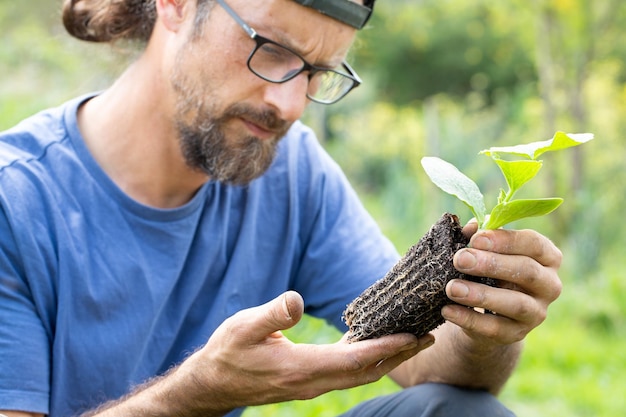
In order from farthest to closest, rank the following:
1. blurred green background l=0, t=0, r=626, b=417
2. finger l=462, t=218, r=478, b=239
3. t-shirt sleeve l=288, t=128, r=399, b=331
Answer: blurred green background l=0, t=0, r=626, b=417
t-shirt sleeve l=288, t=128, r=399, b=331
finger l=462, t=218, r=478, b=239

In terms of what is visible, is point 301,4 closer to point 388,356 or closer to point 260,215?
point 260,215

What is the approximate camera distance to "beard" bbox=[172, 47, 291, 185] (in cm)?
221

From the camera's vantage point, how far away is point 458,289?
1.60 metres

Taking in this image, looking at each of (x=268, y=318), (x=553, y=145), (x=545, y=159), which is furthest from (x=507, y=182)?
(x=545, y=159)

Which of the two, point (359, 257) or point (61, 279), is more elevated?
point (359, 257)

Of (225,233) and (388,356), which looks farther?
(225,233)

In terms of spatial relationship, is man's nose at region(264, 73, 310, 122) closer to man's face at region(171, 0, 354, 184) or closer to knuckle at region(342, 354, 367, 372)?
man's face at region(171, 0, 354, 184)

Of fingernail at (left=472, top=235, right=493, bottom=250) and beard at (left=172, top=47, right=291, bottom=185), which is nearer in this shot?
fingernail at (left=472, top=235, right=493, bottom=250)

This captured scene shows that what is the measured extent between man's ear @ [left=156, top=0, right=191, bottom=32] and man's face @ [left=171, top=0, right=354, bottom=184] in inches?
3.7

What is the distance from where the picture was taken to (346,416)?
2.37 meters

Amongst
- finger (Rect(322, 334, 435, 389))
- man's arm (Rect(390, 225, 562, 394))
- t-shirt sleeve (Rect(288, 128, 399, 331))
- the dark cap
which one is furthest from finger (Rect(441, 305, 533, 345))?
the dark cap

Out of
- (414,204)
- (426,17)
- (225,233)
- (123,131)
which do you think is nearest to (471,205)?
(225,233)

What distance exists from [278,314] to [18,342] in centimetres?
78

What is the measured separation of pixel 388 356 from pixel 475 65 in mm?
17796
